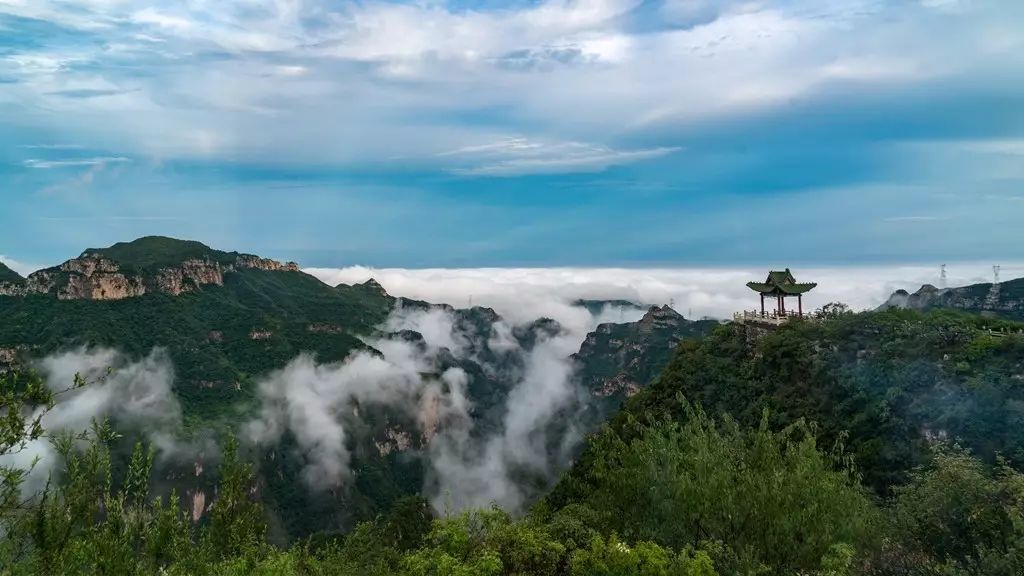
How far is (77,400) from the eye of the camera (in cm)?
13725

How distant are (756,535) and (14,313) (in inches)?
7623

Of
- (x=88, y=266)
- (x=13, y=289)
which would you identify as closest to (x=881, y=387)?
(x=88, y=266)

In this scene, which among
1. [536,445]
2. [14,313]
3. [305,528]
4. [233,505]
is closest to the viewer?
[233,505]

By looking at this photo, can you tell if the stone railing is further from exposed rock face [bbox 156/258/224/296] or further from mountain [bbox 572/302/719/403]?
exposed rock face [bbox 156/258/224/296]

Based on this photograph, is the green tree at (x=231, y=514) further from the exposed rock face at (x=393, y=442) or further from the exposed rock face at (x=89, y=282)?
the exposed rock face at (x=89, y=282)

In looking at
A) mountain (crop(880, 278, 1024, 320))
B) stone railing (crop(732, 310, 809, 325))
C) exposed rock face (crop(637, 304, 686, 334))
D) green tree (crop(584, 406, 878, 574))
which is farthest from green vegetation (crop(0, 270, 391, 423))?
green tree (crop(584, 406, 878, 574))

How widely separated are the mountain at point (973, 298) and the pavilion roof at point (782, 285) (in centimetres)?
3892

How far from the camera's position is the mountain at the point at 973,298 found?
7756 cm

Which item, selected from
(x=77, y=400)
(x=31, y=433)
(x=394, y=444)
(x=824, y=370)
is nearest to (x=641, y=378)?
(x=394, y=444)

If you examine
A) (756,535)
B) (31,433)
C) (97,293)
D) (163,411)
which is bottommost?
Answer: (163,411)

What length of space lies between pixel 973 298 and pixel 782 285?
2273 inches

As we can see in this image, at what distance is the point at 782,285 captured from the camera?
4572cm

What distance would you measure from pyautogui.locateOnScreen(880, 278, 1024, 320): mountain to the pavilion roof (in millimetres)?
38925

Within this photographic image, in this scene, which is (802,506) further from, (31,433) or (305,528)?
(305,528)
